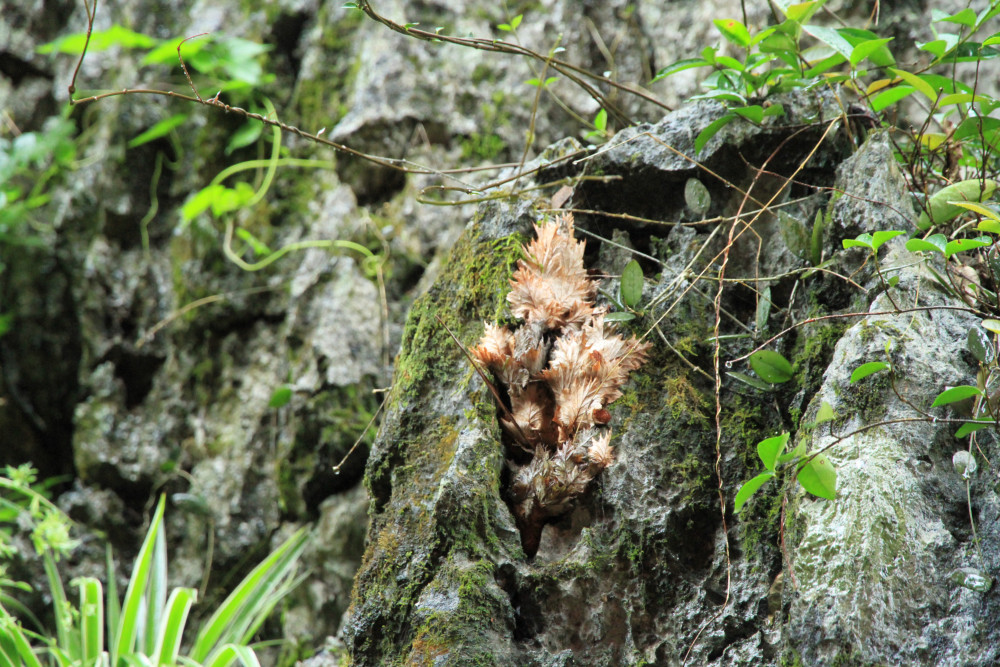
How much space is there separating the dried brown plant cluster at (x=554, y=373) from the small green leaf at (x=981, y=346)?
0.60 metres

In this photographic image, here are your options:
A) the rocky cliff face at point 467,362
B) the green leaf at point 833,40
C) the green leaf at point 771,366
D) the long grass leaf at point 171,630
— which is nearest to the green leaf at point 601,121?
the rocky cliff face at point 467,362

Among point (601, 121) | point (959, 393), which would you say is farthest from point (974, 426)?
point (601, 121)

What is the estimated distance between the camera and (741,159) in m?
1.65

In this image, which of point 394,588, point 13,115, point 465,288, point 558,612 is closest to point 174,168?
point 13,115

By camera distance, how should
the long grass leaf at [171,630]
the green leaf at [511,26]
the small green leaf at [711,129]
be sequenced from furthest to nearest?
the long grass leaf at [171,630], the green leaf at [511,26], the small green leaf at [711,129]

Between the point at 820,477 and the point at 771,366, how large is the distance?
1.22 ft

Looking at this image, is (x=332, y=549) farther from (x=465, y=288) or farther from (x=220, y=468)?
(x=465, y=288)

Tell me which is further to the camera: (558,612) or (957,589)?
(558,612)

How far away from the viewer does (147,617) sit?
2.36m

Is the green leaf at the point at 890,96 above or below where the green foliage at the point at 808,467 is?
above

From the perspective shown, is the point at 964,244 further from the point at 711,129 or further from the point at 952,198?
the point at 711,129

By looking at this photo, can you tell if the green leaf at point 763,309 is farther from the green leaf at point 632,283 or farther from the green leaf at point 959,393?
the green leaf at point 959,393

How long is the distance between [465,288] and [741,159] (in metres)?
0.76

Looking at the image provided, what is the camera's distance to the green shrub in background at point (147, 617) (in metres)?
2.03
